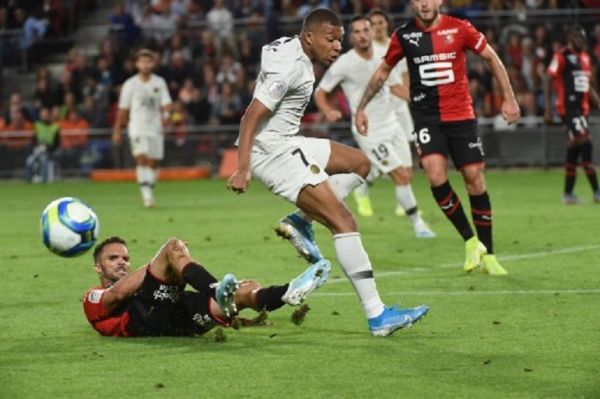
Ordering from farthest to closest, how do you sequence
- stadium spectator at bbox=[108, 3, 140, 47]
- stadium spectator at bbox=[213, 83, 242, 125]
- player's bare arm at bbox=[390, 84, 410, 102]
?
stadium spectator at bbox=[108, 3, 140, 47]
stadium spectator at bbox=[213, 83, 242, 125]
player's bare arm at bbox=[390, 84, 410, 102]

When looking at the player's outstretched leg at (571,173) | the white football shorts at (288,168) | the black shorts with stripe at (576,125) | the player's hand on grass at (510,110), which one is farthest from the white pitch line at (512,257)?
the black shorts with stripe at (576,125)

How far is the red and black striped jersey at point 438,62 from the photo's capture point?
1329cm

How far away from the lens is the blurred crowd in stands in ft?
101

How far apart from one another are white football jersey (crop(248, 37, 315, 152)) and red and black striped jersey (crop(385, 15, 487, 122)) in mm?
3424

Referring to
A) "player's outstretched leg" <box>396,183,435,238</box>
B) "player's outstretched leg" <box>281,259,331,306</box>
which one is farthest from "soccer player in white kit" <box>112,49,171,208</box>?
"player's outstretched leg" <box>281,259,331,306</box>

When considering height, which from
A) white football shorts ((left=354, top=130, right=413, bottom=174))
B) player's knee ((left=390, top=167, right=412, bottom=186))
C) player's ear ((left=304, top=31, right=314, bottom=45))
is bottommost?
player's knee ((left=390, top=167, right=412, bottom=186))

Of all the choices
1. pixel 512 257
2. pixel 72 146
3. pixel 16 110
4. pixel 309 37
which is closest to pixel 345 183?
pixel 309 37

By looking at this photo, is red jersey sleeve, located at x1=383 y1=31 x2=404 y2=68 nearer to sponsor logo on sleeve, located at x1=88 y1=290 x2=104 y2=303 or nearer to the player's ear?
the player's ear

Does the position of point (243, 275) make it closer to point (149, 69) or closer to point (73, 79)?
point (149, 69)

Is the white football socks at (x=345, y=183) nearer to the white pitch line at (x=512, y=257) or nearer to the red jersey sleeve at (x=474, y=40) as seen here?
the white pitch line at (x=512, y=257)

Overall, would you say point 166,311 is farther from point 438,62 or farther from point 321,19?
point 438,62

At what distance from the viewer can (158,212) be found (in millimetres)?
22234

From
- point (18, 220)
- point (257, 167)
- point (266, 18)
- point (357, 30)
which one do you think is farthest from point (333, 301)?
point (266, 18)

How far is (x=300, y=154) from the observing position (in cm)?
994
